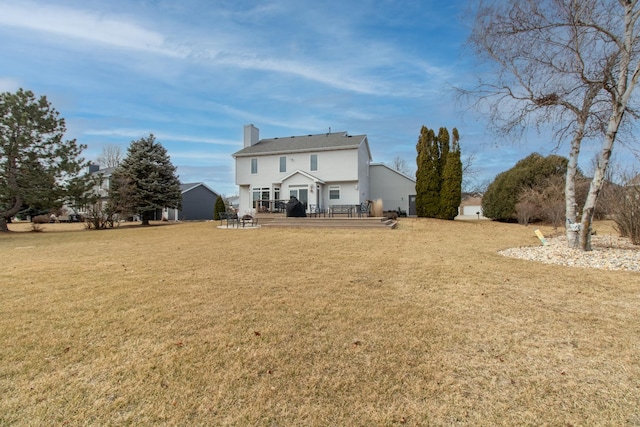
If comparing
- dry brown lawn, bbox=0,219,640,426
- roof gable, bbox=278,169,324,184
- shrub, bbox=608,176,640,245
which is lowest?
dry brown lawn, bbox=0,219,640,426

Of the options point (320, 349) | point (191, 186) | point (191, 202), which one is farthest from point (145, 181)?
point (320, 349)

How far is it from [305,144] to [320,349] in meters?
24.2

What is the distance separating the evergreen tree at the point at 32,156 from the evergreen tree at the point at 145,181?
3236 mm

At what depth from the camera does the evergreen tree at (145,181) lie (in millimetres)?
23609

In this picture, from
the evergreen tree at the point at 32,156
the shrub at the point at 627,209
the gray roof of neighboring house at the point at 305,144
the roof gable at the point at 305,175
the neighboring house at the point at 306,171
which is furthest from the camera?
the gray roof of neighboring house at the point at 305,144

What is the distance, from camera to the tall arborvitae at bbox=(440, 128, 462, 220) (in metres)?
22.6

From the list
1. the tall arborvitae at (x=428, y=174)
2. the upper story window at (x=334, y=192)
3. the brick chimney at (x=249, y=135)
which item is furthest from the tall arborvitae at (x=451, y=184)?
the brick chimney at (x=249, y=135)

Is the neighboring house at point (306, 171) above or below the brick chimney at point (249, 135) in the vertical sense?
below

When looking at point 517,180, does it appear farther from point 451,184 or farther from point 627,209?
point 627,209

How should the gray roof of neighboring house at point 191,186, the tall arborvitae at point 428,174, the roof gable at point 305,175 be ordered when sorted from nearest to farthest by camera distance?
the tall arborvitae at point 428,174 → the roof gable at point 305,175 → the gray roof of neighboring house at point 191,186

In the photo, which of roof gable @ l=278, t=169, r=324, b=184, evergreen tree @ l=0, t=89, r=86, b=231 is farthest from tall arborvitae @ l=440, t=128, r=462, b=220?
evergreen tree @ l=0, t=89, r=86, b=231

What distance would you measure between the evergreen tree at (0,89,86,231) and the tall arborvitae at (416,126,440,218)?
24028 millimetres

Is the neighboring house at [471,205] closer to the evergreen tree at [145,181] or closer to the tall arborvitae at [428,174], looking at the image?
the tall arborvitae at [428,174]

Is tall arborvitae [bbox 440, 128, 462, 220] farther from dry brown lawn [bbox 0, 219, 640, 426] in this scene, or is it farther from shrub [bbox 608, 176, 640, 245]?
dry brown lawn [bbox 0, 219, 640, 426]
